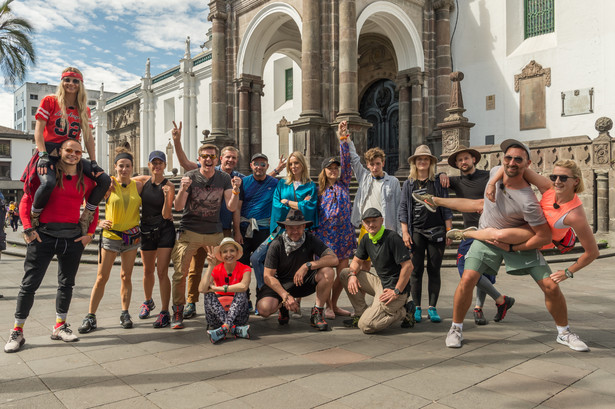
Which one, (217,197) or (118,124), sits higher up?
(118,124)

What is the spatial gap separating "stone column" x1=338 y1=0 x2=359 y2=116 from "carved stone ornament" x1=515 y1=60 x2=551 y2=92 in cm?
581

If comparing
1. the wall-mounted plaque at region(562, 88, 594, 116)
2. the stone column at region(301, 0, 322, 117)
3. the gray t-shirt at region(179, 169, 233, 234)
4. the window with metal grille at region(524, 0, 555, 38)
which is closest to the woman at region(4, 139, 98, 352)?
the gray t-shirt at region(179, 169, 233, 234)

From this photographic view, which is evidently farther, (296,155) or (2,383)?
(296,155)

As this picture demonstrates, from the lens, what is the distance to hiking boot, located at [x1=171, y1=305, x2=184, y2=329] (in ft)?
16.0

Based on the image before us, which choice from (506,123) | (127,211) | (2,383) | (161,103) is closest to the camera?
(2,383)

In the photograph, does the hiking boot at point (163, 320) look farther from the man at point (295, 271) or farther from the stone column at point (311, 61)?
the stone column at point (311, 61)

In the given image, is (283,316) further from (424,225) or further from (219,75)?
(219,75)

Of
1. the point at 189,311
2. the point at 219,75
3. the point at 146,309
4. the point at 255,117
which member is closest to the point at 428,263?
the point at 189,311

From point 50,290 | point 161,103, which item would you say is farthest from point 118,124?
point 50,290

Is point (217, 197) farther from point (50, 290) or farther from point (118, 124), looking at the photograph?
point (118, 124)

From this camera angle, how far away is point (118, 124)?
36969mm

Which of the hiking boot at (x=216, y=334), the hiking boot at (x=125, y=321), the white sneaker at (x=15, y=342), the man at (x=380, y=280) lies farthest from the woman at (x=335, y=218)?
the white sneaker at (x=15, y=342)

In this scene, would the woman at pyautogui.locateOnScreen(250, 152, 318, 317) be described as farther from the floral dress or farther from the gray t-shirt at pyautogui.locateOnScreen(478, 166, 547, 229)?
the gray t-shirt at pyautogui.locateOnScreen(478, 166, 547, 229)

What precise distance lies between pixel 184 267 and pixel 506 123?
13229mm
